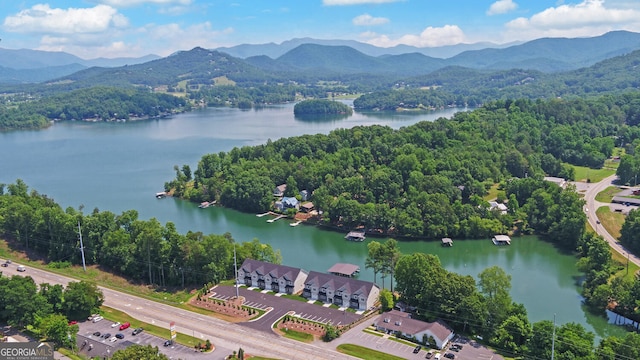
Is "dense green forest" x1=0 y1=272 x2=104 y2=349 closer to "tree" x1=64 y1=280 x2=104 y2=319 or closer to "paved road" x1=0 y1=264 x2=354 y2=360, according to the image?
"tree" x1=64 y1=280 x2=104 y2=319

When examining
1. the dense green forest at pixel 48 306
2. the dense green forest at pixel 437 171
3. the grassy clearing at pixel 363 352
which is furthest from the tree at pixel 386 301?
the dense green forest at pixel 48 306

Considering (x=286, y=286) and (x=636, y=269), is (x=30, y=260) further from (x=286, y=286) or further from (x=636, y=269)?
(x=636, y=269)

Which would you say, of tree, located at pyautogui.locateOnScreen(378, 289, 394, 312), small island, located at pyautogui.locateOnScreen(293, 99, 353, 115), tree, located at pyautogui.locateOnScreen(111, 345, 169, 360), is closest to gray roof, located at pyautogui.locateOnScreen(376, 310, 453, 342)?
tree, located at pyautogui.locateOnScreen(378, 289, 394, 312)

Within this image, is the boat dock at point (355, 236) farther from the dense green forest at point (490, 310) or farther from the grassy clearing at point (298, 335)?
the grassy clearing at point (298, 335)

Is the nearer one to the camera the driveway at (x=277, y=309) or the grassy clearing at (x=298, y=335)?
the grassy clearing at (x=298, y=335)

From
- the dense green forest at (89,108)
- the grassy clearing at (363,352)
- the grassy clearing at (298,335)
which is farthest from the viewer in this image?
the dense green forest at (89,108)

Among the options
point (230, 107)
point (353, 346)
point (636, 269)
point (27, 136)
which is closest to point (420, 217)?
point (636, 269)
